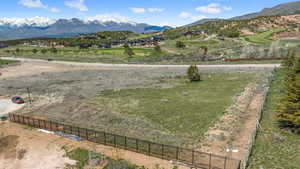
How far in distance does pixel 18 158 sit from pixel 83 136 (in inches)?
271

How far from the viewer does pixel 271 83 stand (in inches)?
1642

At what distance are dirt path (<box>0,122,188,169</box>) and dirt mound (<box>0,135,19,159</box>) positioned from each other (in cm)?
11

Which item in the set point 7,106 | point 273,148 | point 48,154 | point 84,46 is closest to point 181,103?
point 273,148

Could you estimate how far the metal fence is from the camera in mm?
17831

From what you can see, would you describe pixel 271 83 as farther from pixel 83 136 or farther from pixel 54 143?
pixel 54 143

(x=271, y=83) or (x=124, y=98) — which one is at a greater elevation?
(x=271, y=83)

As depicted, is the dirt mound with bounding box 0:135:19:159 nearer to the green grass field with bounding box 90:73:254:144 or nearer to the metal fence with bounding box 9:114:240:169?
the metal fence with bounding box 9:114:240:169

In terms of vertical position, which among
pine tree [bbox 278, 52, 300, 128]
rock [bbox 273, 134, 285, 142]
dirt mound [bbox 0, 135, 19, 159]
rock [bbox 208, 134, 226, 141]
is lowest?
dirt mound [bbox 0, 135, 19, 159]

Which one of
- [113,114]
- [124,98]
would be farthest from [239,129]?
[124,98]

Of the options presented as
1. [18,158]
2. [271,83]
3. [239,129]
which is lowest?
[18,158]

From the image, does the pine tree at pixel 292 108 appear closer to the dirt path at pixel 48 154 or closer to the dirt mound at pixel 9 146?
the dirt path at pixel 48 154

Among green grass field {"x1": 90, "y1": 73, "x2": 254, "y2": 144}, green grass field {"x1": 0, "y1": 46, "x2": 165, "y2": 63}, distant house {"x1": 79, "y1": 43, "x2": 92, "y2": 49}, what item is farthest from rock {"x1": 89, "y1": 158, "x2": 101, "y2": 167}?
distant house {"x1": 79, "y1": 43, "x2": 92, "y2": 49}

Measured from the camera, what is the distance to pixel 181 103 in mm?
34156

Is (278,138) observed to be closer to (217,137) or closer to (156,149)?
(217,137)
